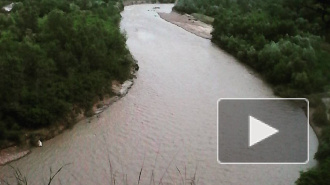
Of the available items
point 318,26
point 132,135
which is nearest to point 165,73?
point 132,135

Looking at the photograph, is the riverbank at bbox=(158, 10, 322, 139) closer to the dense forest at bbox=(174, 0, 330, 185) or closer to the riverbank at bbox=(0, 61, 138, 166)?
the dense forest at bbox=(174, 0, 330, 185)

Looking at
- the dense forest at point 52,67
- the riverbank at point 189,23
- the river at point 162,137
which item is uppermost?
the dense forest at point 52,67

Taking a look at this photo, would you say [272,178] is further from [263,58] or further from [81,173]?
[263,58]

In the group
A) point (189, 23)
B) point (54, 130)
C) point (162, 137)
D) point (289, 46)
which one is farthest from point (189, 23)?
point (54, 130)

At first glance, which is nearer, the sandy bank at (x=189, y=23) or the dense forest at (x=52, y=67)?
the dense forest at (x=52, y=67)

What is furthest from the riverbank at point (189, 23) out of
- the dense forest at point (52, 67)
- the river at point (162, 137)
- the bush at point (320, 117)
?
the bush at point (320, 117)

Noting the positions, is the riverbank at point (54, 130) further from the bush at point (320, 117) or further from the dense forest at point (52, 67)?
the bush at point (320, 117)
